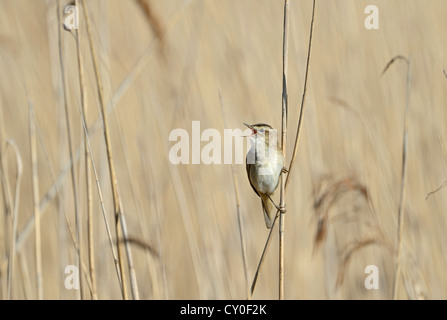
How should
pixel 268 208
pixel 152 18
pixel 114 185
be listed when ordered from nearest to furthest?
pixel 114 185, pixel 152 18, pixel 268 208

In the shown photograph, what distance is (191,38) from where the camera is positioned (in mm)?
2730

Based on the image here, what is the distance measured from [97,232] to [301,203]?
3.10 feet

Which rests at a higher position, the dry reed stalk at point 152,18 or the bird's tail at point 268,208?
the dry reed stalk at point 152,18

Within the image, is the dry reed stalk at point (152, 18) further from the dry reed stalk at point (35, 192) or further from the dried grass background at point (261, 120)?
the dried grass background at point (261, 120)

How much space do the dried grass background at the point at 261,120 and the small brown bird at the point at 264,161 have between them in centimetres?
44

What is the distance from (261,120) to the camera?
8.04 ft

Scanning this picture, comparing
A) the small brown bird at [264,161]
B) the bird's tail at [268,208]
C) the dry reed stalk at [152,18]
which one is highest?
the dry reed stalk at [152,18]

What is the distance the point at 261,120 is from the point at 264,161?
644 millimetres

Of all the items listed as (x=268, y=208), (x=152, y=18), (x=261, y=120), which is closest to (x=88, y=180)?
(x=152, y=18)

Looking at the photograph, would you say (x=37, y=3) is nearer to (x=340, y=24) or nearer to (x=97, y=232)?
(x=97, y=232)

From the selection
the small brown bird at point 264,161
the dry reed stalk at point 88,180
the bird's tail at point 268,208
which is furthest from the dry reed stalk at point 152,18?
the bird's tail at point 268,208

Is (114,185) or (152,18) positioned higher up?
(152,18)

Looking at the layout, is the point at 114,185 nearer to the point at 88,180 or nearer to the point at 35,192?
the point at 88,180

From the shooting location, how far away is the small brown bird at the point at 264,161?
179cm
